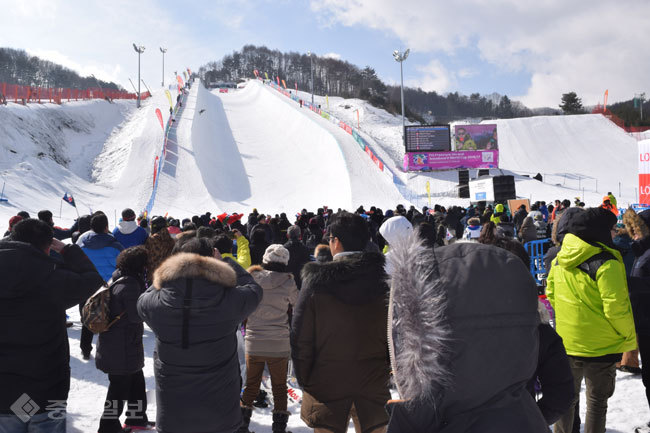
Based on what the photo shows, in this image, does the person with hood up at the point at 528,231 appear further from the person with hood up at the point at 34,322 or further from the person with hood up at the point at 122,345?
the person with hood up at the point at 34,322

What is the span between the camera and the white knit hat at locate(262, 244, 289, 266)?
3932 mm

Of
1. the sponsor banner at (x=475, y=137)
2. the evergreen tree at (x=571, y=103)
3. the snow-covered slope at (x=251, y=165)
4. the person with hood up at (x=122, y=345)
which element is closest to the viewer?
the person with hood up at (x=122, y=345)

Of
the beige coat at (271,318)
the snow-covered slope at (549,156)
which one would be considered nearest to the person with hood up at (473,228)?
the beige coat at (271,318)

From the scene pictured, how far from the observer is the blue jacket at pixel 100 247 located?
582 centimetres

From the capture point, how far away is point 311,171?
34531 mm

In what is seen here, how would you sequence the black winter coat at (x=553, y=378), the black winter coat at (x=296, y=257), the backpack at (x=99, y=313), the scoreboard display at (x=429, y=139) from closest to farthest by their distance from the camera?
the black winter coat at (x=553, y=378), the backpack at (x=99, y=313), the black winter coat at (x=296, y=257), the scoreboard display at (x=429, y=139)

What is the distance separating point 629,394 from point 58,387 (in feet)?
17.0

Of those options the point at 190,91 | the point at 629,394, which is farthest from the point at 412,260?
the point at 190,91

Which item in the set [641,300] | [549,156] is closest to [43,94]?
[641,300]

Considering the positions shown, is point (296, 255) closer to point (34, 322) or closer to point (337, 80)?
point (34, 322)

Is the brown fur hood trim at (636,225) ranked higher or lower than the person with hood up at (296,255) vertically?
higher

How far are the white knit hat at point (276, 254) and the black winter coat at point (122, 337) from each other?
1.18m

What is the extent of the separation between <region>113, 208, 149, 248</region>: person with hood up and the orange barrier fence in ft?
107

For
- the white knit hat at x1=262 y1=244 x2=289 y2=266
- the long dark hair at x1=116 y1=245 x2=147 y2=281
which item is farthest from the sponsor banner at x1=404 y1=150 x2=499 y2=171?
the long dark hair at x1=116 y1=245 x2=147 y2=281
